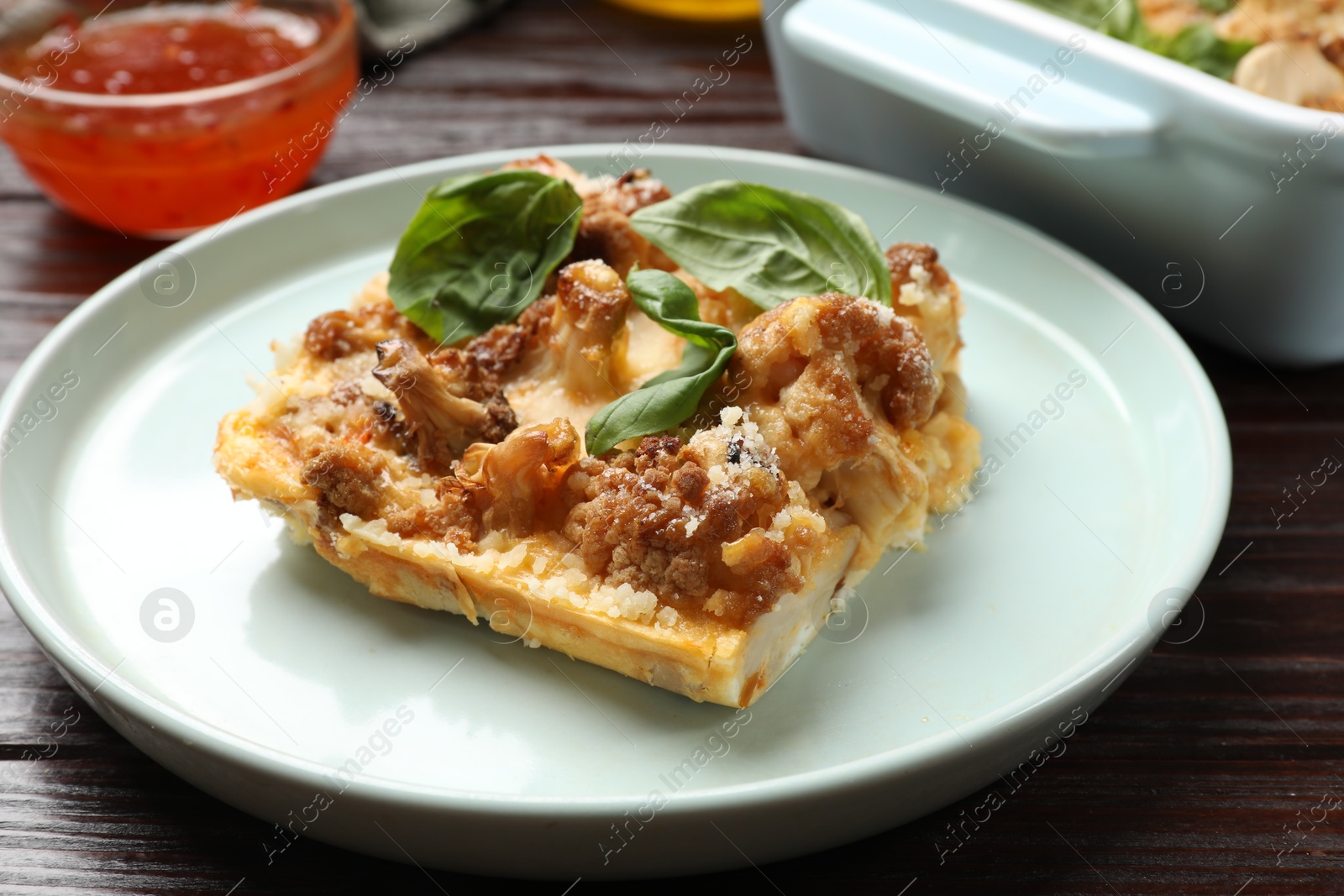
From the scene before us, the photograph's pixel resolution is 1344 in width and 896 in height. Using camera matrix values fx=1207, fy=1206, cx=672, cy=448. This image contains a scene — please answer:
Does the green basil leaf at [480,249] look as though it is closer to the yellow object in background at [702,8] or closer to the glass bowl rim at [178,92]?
the glass bowl rim at [178,92]

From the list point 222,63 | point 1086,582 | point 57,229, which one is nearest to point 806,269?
point 1086,582

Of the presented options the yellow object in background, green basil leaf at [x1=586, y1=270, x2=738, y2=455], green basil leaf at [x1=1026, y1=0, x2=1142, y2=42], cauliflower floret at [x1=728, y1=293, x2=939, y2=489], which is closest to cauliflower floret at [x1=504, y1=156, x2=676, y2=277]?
green basil leaf at [x1=586, y1=270, x2=738, y2=455]

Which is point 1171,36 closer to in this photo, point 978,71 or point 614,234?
point 978,71

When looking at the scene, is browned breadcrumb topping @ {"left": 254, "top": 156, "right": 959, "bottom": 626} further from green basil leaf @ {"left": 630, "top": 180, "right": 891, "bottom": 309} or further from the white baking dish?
the white baking dish

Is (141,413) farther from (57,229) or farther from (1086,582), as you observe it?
(1086,582)

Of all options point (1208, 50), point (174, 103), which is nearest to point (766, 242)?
point (1208, 50)

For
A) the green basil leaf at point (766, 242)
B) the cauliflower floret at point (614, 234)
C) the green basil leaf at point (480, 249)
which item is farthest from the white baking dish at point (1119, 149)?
the green basil leaf at point (480, 249)
